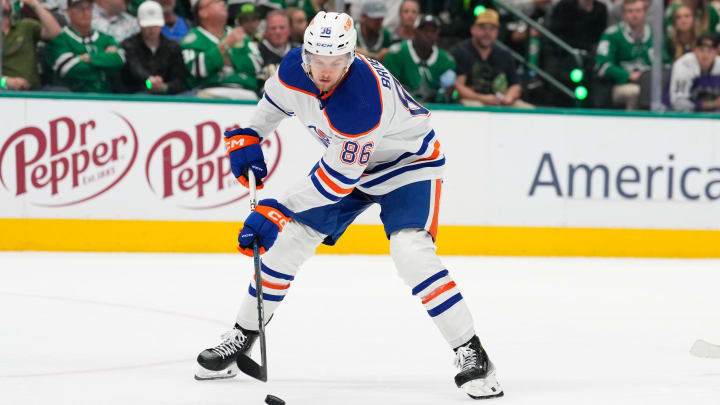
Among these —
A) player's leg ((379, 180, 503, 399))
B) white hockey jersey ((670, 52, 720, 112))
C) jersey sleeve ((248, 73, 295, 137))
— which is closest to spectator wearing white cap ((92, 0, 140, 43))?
jersey sleeve ((248, 73, 295, 137))

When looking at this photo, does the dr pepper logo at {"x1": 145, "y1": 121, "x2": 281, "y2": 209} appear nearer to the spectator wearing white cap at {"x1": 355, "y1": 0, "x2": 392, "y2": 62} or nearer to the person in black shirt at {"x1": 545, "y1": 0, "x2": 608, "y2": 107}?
the spectator wearing white cap at {"x1": 355, "y1": 0, "x2": 392, "y2": 62}

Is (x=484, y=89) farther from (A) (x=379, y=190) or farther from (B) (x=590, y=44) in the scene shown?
(A) (x=379, y=190)

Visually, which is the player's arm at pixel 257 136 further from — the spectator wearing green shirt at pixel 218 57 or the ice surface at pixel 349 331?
the spectator wearing green shirt at pixel 218 57

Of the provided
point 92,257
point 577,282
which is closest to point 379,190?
point 577,282

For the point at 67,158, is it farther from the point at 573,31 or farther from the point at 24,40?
the point at 573,31

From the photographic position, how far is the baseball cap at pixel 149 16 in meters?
7.43

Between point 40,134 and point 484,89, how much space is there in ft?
10.3

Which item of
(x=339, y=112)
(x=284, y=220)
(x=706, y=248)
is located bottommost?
(x=706, y=248)

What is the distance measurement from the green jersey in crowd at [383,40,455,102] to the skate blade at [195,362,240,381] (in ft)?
14.1

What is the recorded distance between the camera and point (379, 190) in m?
3.77

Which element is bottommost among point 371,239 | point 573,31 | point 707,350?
point 371,239

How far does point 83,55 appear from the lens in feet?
24.4

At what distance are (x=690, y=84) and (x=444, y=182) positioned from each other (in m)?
2.11

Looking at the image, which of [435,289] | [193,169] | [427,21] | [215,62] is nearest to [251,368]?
[435,289]
